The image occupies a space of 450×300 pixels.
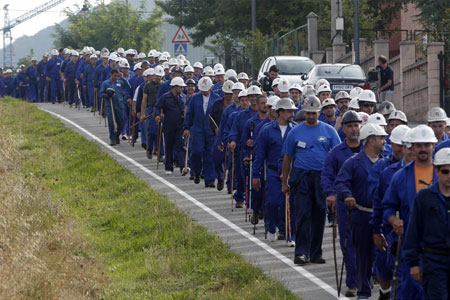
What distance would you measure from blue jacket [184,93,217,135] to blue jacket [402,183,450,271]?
13.2 metres

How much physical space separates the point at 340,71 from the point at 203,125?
8.95 metres

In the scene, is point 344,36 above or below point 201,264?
above

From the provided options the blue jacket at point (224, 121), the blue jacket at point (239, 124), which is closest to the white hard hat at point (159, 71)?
the blue jacket at point (224, 121)

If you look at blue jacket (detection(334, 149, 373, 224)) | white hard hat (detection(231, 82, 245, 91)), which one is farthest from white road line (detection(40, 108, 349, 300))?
Result: white hard hat (detection(231, 82, 245, 91))

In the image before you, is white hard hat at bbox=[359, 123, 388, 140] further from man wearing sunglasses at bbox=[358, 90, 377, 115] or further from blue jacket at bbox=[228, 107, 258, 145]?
blue jacket at bbox=[228, 107, 258, 145]

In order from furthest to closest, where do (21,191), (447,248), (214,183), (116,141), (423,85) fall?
(423,85) → (116,141) → (214,183) → (21,191) → (447,248)

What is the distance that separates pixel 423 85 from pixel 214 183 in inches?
535

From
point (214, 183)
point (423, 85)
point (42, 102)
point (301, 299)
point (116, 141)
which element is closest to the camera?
point (301, 299)

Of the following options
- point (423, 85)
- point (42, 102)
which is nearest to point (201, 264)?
point (423, 85)

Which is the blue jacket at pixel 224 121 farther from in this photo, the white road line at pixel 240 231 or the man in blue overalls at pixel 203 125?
the man in blue overalls at pixel 203 125

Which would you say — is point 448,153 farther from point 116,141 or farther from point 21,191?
point 116,141

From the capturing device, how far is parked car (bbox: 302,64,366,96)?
2962cm

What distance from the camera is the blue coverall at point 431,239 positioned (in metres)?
9.05

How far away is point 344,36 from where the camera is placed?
47.9 metres
